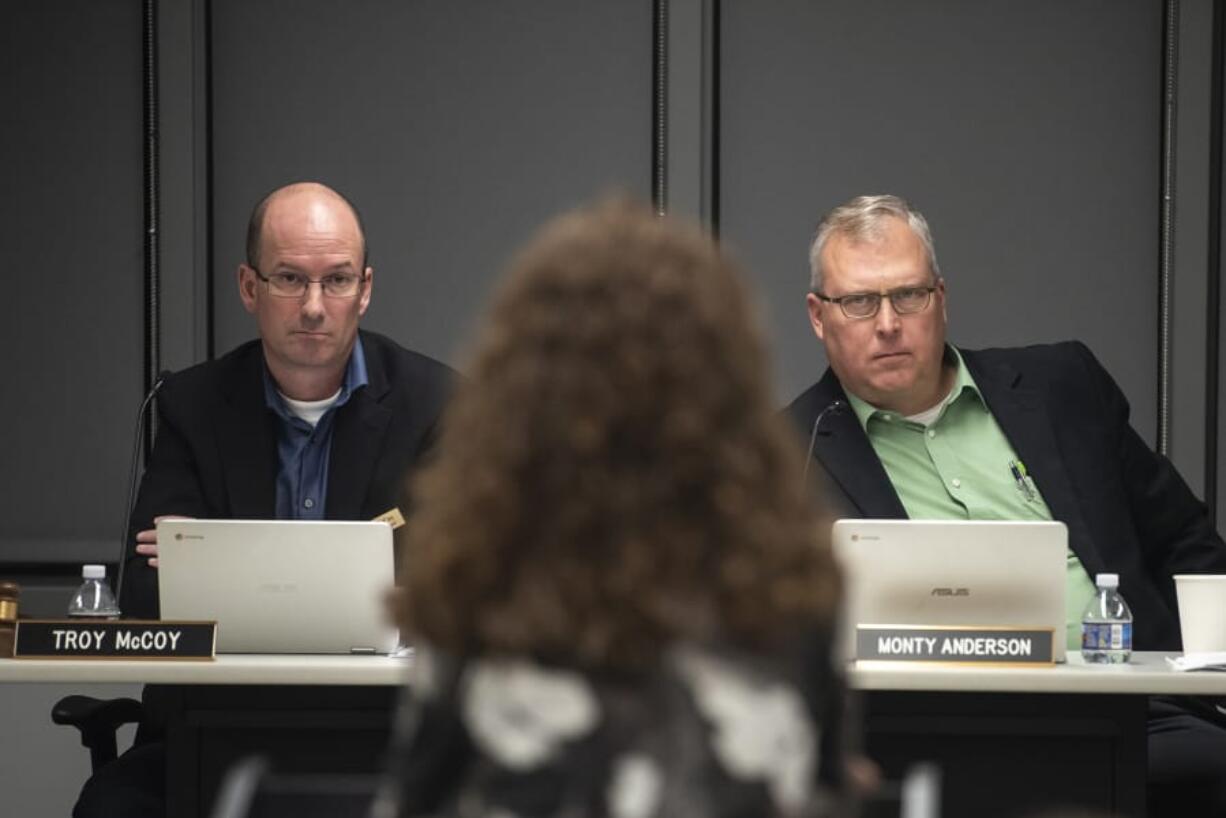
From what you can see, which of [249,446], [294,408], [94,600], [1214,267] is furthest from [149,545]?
[1214,267]

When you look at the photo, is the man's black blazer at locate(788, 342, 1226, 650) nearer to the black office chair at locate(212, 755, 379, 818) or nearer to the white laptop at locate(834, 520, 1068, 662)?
the white laptop at locate(834, 520, 1068, 662)

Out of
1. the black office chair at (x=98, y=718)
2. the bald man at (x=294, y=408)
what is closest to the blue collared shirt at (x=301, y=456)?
the bald man at (x=294, y=408)

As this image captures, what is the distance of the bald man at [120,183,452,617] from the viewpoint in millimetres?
3666

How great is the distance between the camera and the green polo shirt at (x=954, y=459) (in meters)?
3.56

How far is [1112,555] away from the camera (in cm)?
347

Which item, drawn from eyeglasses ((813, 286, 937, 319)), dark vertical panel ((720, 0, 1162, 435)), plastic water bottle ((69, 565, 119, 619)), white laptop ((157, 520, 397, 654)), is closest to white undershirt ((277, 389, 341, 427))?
plastic water bottle ((69, 565, 119, 619))

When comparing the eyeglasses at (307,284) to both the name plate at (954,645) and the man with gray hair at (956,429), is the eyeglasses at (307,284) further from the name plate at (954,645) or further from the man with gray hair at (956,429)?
the name plate at (954,645)

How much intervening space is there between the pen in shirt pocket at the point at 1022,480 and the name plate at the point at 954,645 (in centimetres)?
77

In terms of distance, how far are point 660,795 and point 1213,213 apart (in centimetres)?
419

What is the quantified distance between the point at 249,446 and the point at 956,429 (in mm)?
1419

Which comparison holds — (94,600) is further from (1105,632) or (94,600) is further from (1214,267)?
(1214,267)

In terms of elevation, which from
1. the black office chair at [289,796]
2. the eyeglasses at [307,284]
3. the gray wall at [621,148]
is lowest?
the black office chair at [289,796]

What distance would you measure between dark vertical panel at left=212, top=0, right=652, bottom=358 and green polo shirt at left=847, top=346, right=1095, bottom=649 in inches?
65.4

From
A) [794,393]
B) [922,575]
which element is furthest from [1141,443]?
[794,393]
